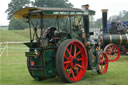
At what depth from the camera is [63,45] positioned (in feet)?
20.1

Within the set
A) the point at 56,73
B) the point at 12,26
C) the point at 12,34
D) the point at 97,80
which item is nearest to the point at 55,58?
the point at 56,73

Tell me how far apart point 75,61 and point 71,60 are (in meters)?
0.17

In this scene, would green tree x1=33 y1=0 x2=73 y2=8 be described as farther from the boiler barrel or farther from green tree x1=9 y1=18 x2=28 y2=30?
the boiler barrel

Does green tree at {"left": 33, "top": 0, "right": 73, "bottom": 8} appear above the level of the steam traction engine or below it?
above

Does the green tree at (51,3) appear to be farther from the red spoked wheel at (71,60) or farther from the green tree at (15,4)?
the red spoked wheel at (71,60)

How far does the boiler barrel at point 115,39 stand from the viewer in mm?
12464

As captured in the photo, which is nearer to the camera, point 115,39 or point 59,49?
point 59,49

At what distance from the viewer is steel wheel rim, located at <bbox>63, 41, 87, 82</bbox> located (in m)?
6.40

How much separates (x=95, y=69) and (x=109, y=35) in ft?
18.9

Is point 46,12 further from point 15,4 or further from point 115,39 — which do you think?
point 15,4

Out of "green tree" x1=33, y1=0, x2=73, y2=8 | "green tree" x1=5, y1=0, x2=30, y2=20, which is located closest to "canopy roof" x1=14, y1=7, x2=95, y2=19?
"green tree" x1=33, y1=0, x2=73, y2=8

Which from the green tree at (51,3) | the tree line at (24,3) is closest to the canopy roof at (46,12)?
the tree line at (24,3)

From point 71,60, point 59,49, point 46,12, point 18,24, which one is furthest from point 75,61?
point 18,24

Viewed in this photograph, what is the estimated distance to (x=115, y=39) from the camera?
12609 millimetres
